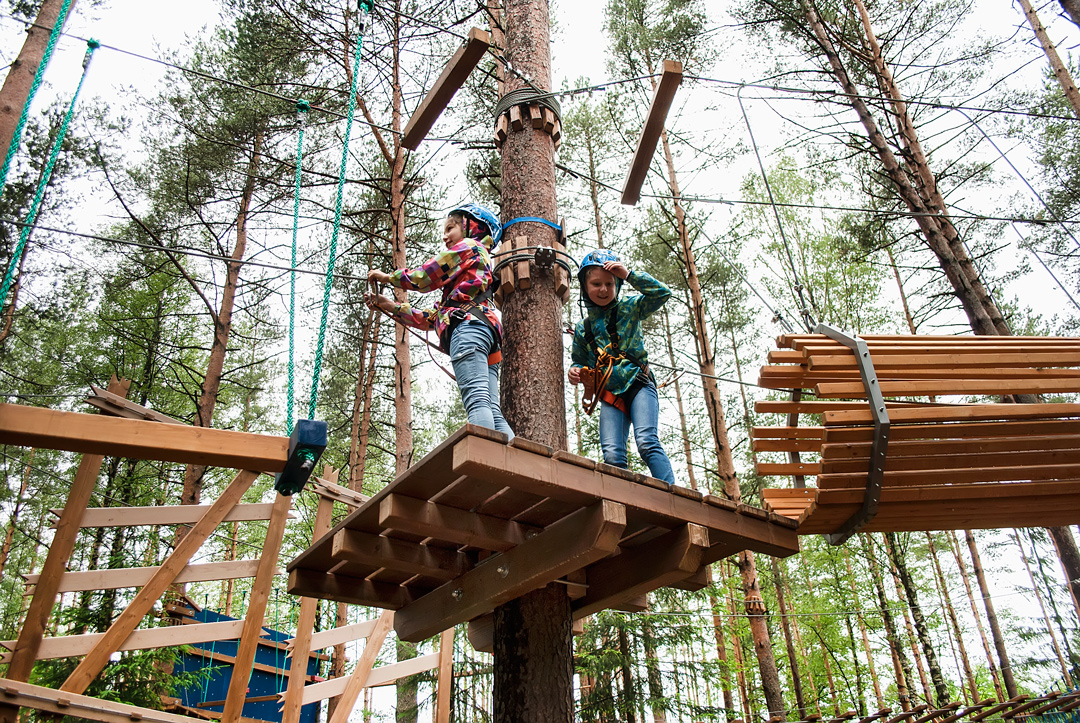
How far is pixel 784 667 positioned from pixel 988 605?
8019 mm

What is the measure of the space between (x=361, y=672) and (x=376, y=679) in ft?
2.41

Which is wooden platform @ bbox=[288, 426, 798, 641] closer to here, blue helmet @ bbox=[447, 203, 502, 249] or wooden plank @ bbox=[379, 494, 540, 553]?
wooden plank @ bbox=[379, 494, 540, 553]

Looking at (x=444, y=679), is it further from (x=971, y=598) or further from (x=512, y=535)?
(x=971, y=598)

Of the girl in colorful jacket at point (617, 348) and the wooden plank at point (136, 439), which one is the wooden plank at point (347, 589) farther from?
the girl in colorful jacket at point (617, 348)

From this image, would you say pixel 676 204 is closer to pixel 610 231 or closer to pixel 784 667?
pixel 610 231

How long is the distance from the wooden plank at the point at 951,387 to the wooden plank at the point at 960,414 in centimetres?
8

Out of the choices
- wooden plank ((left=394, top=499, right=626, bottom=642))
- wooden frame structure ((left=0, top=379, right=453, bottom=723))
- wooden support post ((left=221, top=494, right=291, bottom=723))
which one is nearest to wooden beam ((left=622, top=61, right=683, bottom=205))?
wooden plank ((left=394, top=499, right=626, bottom=642))

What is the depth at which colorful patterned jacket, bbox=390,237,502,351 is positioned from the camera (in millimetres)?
3666

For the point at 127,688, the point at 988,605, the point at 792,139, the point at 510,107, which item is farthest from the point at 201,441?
the point at 988,605

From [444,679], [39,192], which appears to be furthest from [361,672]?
[39,192]

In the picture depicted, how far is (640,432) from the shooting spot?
3828mm

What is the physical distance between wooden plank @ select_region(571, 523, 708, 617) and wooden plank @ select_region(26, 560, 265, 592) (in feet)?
→ 9.91

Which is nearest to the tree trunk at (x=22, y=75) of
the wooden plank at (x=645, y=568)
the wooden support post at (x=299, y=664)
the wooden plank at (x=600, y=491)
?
the wooden support post at (x=299, y=664)

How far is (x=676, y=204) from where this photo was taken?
10898 mm
